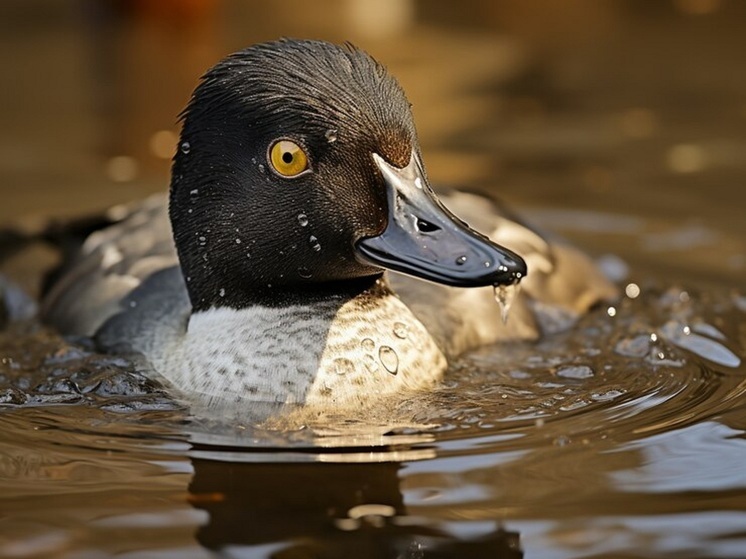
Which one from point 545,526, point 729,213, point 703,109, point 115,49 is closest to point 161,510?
point 545,526

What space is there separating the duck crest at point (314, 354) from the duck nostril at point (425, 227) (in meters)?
0.61

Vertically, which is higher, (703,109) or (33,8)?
(33,8)

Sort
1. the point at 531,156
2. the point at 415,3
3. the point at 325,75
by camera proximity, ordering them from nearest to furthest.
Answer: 1. the point at 325,75
2. the point at 531,156
3. the point at 415,3

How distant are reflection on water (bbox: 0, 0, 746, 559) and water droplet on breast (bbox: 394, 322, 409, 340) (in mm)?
241

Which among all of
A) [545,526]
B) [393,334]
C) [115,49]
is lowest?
[545,526]

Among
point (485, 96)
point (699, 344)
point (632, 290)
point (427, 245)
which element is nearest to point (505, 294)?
point (427, 245)

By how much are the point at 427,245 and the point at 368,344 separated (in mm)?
630

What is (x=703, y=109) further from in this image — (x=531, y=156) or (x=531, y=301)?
(x=531, y=301)

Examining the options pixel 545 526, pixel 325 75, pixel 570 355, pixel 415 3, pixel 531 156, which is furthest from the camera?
pixel 415 3

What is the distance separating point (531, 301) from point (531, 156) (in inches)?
125

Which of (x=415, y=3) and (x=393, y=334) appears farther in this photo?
(x=415, y=3)

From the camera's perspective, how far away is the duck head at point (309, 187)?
4355mm

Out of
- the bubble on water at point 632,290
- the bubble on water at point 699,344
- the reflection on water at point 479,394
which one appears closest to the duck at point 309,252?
the reflection on water at point 479,394

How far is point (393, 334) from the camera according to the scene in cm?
489
